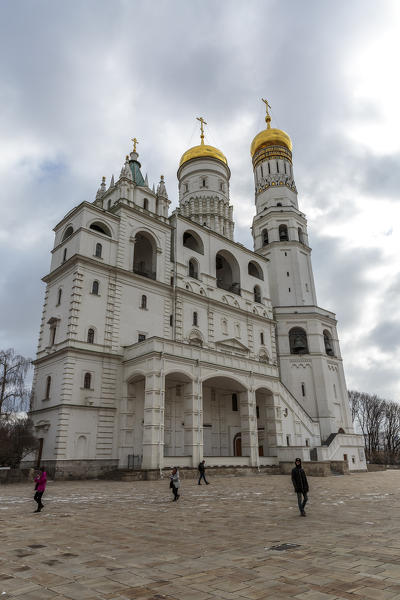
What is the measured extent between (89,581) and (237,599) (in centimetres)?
189

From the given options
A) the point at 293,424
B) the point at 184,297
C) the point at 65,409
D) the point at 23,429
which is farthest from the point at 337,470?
the point at 23,429

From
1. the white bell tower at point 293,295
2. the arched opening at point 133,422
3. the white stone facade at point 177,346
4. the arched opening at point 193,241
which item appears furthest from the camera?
the white bell tower at point 293,295

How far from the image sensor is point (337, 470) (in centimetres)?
3077

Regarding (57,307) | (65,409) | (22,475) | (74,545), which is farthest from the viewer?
(57,307)

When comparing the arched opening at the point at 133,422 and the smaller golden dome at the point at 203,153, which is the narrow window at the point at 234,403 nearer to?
the arched opening at the point at 133,422

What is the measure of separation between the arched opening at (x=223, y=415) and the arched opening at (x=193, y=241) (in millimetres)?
12623

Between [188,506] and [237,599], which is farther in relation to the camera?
[188,506]

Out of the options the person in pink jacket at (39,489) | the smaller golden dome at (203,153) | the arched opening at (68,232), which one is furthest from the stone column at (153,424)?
the smaller golden dome at (203,153)

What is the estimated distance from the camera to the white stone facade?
2588cm

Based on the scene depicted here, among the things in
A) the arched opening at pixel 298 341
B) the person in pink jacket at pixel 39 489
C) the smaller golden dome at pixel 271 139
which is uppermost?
the smaller golden dome at pixel 271 139

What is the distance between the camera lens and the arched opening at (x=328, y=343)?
4369 centimetres

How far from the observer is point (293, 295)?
45.9m

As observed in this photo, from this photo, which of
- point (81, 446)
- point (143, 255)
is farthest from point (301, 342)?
point (81, 446)

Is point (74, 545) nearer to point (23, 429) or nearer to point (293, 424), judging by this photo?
point (23, 429)
